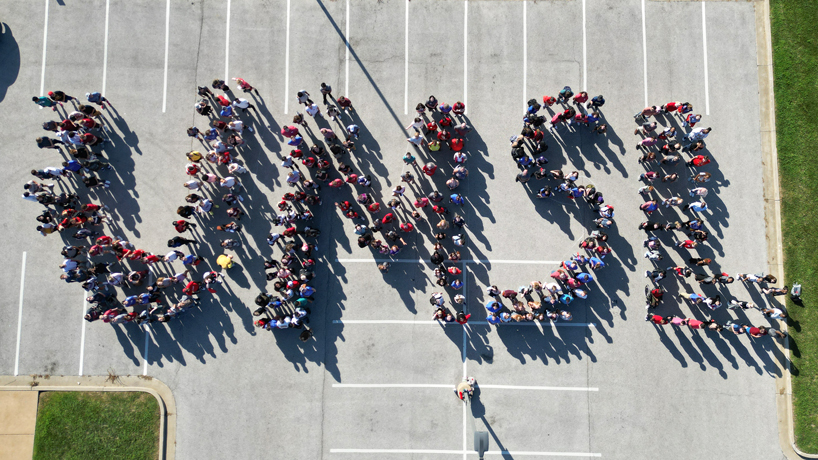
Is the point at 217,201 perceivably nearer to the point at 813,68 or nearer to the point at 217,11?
the point at 217,11

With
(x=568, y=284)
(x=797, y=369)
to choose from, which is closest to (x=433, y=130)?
(x=568, y=284)

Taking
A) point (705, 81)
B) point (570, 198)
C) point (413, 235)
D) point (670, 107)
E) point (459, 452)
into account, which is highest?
point (705, 81)

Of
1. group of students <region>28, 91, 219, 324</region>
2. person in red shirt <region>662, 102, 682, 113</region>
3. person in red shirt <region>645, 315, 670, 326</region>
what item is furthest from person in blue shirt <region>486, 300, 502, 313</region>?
group of students <region>28, 91, 219, 324</region>

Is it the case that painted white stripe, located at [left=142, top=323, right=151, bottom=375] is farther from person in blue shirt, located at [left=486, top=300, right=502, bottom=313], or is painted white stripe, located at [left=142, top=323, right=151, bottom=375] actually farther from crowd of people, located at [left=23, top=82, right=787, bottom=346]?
person in blue shirt, located at [left=486, top=300, right=502, bottom=313]

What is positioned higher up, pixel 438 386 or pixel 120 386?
pixel 438 386

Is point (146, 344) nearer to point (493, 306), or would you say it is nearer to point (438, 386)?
point (438, 386)

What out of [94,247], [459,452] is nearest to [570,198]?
[459,452]
